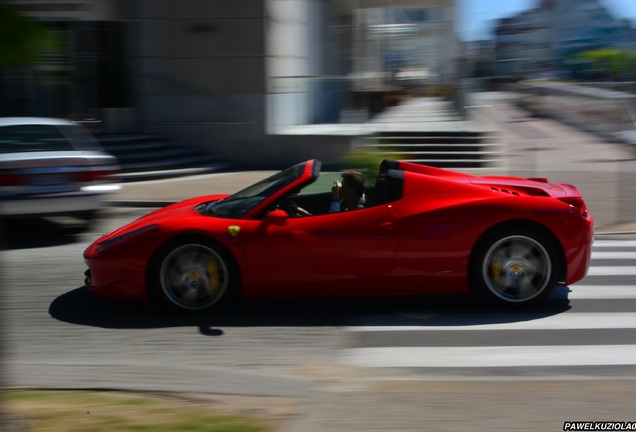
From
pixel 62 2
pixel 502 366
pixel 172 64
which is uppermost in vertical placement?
pixel 62 2

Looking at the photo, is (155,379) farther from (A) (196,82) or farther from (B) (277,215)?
(A) (196,82)

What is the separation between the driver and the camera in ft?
23.1

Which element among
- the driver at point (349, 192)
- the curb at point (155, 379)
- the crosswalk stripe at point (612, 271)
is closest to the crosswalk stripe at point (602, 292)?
the crosswalk stripe at point (612, 271)

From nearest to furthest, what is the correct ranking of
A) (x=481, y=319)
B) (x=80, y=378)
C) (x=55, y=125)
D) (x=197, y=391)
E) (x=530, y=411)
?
(x=530, y=411) < (x=197, y=391) < (x=80, y=378) < (x=481, y=319) < (x=55, y=125)

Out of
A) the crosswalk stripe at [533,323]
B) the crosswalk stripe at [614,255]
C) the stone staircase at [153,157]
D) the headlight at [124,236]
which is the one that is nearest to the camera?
the crosswalk stripe at [533,323]

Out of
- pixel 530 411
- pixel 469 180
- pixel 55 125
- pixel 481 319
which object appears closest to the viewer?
pixel 530 411

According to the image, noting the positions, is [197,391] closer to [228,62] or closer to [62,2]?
[228,62]

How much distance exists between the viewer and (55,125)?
36.5 ft

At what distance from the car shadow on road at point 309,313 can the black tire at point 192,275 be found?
0.12 metres

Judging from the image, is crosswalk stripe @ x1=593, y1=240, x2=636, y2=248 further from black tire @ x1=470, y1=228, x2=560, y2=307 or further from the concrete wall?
the concrete wall

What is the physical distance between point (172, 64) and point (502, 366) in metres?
15.3

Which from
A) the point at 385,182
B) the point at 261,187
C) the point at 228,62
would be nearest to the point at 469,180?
A: the point at 385,182

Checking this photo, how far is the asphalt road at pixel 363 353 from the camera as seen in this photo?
468 centimetres

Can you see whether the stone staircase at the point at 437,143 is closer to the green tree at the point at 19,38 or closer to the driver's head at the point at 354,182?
the driver's head at the point at 354,182
